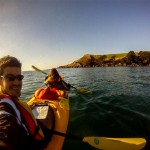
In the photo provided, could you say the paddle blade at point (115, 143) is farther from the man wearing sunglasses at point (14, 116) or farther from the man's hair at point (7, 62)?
the man's hair at point (7, 62)

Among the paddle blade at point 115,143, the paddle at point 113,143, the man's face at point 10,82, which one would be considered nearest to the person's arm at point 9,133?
the man's face at point 10,82

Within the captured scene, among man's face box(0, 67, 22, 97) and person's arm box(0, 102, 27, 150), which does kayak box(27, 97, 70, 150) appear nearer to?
man's face box(0, 67, 22, 97)

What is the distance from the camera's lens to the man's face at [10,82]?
297 cm

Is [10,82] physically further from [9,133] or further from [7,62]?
[9,133]

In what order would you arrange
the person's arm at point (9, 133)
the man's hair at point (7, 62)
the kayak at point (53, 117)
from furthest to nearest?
1. the kayak at point (53, 117)
2. the man's hair at point (7, 62)
3. the person's arm at point (9, 133)

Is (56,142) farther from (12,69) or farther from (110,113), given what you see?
(110,113)

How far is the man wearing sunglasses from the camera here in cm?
217

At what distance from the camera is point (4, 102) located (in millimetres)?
2557

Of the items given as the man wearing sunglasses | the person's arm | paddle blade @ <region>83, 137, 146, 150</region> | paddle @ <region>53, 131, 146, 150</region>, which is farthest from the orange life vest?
paddle blade @ <region>83, 137, 146, 150</region>

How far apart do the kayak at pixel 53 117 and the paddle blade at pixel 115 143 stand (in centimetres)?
→ 77

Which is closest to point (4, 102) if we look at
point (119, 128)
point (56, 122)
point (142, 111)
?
point (56, 122)

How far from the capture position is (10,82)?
2998 mm

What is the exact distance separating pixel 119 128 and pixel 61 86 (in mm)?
4499

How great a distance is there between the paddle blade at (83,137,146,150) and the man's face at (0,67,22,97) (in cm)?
240
